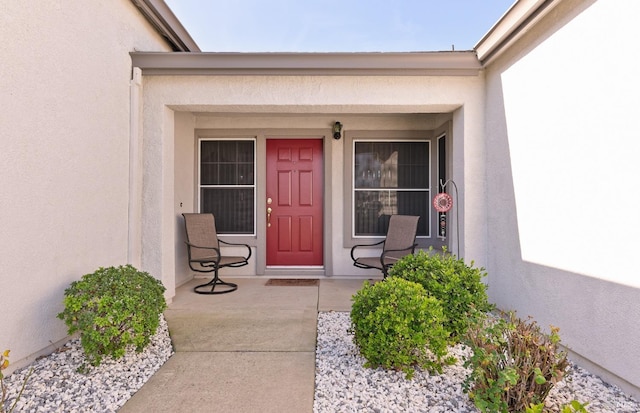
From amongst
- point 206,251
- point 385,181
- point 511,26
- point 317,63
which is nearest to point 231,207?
point 206,251

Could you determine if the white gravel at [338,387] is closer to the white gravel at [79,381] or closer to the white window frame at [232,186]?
the white gravel at [79,381]

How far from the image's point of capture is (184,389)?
2.14 meters

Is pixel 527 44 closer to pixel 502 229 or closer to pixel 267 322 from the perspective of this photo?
pixel 502 229

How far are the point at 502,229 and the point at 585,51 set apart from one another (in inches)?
64.6

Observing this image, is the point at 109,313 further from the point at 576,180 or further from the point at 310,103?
the point at 576,180

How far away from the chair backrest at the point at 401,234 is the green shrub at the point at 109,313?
2.95 meters

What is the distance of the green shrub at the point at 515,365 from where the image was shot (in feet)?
5.68


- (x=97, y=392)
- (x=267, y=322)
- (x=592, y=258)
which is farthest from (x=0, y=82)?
(x=592, y=258)

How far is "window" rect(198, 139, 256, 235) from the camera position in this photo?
5414 mm

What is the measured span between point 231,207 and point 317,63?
268cm

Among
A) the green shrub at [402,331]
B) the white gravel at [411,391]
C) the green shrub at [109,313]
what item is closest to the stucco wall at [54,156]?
the green shrub at [109,313]

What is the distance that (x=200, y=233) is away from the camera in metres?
4.75

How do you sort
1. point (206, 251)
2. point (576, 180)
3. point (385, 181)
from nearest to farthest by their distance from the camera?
point (576, 180), point (206, 251), point (385, 181)

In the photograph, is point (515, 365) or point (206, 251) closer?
point (515, 365)
